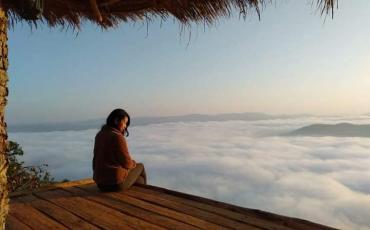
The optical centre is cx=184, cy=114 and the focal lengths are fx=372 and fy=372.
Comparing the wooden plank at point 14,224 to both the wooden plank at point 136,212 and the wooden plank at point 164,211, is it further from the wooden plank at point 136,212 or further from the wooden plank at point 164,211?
the wooden plank at point 164,211

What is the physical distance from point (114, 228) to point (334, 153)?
320 ft

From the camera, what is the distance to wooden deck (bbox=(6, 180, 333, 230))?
3281mm

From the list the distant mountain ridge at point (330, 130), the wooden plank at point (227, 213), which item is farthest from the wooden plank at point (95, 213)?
the distant mountain ridge at point (330, 130)

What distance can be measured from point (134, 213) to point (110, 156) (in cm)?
100

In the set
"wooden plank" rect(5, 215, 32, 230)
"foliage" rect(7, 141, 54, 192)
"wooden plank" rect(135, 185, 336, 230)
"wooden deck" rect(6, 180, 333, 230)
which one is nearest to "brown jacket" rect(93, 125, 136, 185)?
"wooden deck" rect(6, 180, 333, 230)

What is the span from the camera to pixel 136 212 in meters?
3.69

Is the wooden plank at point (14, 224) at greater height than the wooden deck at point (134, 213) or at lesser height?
greater

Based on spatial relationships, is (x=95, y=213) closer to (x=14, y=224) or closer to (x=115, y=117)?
(x=14, y=224)

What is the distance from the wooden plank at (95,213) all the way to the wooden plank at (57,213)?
2.5 inches

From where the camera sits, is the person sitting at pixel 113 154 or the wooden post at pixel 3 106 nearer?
the wooden post at pixel 3 106

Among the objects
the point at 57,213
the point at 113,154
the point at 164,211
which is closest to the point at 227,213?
the point at 164,211

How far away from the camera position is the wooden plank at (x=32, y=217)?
3.35 meters

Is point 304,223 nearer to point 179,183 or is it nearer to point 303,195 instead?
point 179,183

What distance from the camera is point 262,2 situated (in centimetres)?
354
